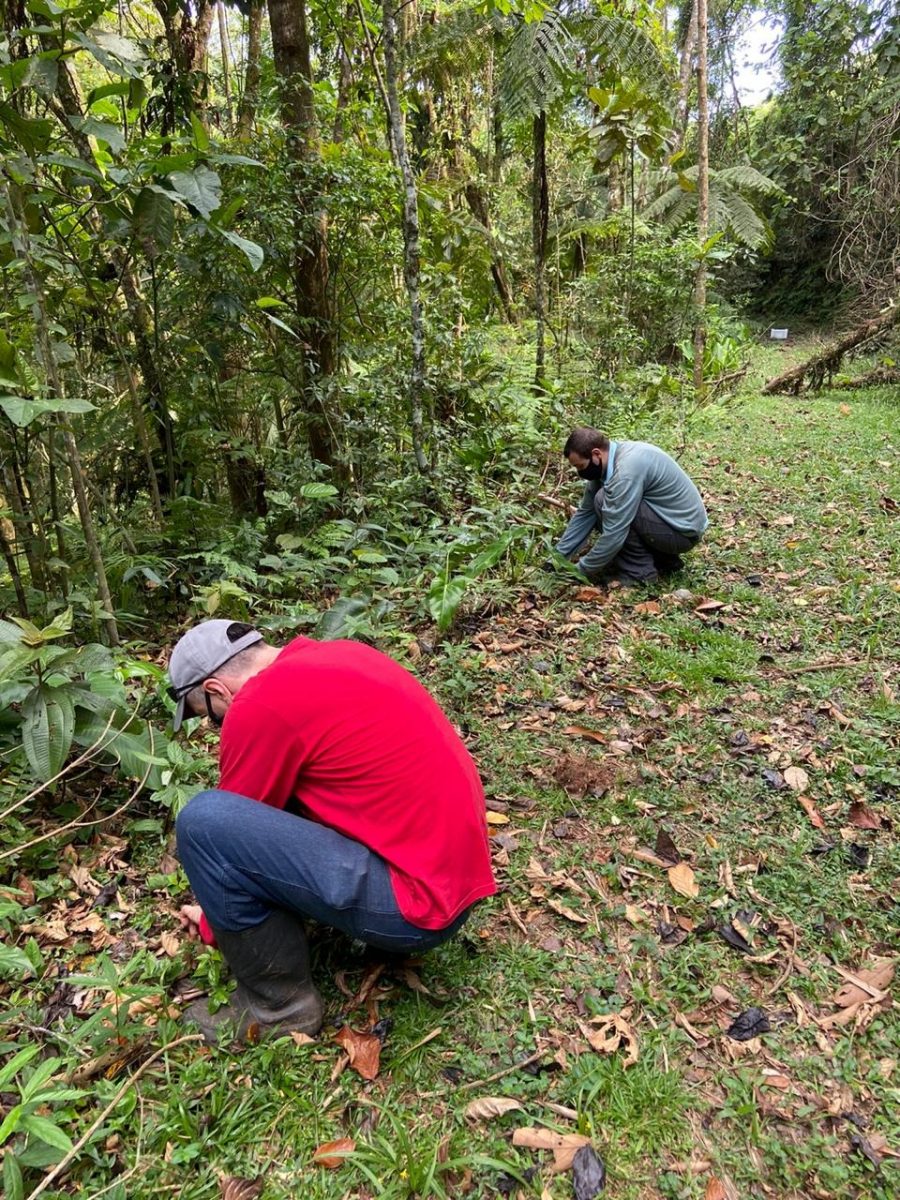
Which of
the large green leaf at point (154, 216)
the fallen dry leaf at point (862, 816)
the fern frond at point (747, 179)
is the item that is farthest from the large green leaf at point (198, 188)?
the fern frond at point (747, 179)

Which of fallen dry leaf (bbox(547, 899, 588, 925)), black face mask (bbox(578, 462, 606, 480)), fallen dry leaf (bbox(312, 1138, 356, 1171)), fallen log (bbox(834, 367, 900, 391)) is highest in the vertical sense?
fallen log (bbox(834, 367, 900, 391))

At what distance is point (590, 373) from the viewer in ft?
29.2

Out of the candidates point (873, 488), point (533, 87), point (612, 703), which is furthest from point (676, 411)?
point (612, 703)

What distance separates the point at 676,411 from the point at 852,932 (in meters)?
8.14

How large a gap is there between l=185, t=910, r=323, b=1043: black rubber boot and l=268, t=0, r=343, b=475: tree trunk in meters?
3.91

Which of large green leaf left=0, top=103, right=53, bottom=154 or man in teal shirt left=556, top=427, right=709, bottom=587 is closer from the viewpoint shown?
A: large green leaf left=0, top=103, right=53, bottom=154

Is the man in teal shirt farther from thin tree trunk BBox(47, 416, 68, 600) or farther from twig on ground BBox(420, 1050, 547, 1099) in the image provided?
twig on ground BBox(420, 1050, 547, 1099)

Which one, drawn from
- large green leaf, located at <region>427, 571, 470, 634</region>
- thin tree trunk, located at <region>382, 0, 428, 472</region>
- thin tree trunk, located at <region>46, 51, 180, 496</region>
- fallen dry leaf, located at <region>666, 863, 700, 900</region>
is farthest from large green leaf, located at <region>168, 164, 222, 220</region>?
fallen dry leaf, located at <region>666, 863, 700, 900</region>

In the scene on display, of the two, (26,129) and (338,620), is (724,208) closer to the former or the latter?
(338,620)

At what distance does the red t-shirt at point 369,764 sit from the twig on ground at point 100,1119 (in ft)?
2.67

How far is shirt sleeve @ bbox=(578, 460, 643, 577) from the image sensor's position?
4.84 m

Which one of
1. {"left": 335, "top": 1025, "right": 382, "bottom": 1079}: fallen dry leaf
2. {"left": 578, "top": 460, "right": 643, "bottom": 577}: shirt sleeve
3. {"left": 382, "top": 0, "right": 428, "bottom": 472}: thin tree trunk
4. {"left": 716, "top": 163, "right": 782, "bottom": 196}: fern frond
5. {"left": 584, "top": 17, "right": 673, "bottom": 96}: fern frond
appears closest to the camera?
{"left": 335, "top": 1025, "right": 382, "bottom": 1079}: fallen dry leaf

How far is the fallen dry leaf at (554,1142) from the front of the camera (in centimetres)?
186

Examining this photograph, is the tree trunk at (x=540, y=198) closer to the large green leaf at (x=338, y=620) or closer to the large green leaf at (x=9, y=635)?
the large green leaf at (x=338, y=620)
